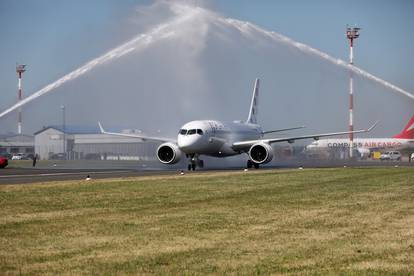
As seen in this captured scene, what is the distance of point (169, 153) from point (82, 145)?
87.1m

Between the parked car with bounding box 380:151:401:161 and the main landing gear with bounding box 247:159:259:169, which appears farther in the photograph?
the parked car with bounding box 380:151:401:161

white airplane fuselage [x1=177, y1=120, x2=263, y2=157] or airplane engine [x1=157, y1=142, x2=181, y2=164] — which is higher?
white airplane fuselage [x1=177, y1=120, x2=263, y2=157]

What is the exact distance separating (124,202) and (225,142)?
136 feet

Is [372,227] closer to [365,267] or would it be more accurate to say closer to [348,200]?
[365,267]

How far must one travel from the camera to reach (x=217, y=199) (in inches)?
1038

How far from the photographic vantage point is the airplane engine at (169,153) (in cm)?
6334

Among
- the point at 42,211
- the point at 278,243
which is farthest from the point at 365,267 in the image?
the point at 42,211

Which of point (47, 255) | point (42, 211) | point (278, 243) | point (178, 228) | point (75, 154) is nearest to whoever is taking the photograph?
point (47, 255)

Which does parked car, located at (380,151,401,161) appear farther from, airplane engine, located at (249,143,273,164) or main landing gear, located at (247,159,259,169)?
airplane engine, located at (249,143,273,164)

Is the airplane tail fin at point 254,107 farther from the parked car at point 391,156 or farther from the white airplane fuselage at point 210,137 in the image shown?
the parked car at point 391,156

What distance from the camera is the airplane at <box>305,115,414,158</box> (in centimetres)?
13034

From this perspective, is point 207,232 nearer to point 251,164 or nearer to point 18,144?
point 251,164

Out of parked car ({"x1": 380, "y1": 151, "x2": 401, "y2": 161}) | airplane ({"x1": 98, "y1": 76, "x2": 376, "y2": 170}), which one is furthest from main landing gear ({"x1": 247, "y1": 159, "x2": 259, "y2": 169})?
parked car ({"x1": 380, "y1": 151, "x2": 401, "y2": 161})

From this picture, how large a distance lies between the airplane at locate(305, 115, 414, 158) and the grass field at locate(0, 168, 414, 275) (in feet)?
339
